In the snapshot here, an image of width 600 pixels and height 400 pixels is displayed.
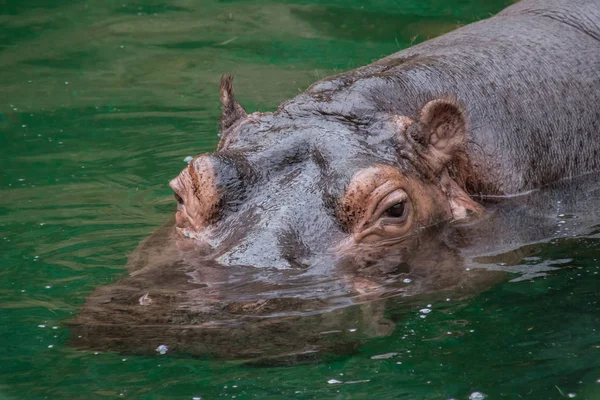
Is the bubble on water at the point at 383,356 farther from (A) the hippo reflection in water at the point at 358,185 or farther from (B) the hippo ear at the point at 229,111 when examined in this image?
(B) the hippo ear at the point at 229,111

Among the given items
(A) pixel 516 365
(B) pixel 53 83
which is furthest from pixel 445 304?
(B) pixel 53 83

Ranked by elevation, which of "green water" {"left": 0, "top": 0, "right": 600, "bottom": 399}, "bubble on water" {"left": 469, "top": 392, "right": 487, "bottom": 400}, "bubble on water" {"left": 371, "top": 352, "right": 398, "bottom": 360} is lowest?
"bubble on water" {"left": 469, "top": 392, "right": 487, "bottom": 400}

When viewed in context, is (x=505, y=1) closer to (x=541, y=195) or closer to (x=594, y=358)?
(x=541, y=195)

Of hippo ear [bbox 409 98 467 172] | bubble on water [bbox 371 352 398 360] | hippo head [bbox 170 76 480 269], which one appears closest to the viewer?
bubble on water [bbox 371 352 398 360]

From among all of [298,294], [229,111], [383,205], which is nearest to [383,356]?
[298,294]

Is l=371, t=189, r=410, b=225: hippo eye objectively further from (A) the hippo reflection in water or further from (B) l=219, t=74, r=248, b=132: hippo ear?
(B) l=219, t=74, r=248, b=132: hippo ear

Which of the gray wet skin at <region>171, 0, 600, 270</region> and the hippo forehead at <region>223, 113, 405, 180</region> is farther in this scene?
the hippo forehead at <region>223, 113, 405, 180</region>

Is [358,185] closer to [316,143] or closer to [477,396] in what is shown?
Answer: [316,143]

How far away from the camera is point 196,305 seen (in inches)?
197

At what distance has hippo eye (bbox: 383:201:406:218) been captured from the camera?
5.89 meters

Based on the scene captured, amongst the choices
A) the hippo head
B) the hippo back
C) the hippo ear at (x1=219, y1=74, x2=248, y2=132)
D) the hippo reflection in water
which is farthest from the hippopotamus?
the hippo ear at (x1=219, y1=74, x2=248, y2=132)

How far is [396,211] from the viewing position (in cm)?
593

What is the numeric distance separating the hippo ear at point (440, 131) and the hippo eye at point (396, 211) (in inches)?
18.1

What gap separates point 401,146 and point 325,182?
65 cm
